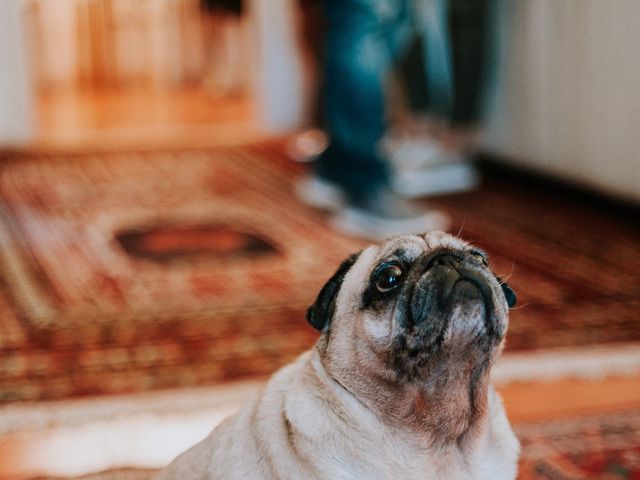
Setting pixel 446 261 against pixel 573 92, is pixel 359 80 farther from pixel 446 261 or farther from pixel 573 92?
pixel 446 261

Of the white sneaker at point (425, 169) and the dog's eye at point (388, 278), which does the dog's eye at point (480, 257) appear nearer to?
the dog's eye at point (388, 278)

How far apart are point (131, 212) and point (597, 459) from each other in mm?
1824

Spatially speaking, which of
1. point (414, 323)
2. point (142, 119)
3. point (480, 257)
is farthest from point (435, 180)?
point (414, 323)

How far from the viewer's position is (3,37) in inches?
155

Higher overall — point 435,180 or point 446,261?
point 446,261

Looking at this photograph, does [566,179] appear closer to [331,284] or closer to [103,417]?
[103,417]

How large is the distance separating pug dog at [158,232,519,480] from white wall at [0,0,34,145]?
10.5 feet

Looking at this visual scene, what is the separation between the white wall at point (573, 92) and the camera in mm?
2742

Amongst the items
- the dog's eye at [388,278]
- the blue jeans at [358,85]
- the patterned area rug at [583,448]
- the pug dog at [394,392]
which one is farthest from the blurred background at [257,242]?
the dog's eye at [388,278]

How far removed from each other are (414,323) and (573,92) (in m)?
2.21

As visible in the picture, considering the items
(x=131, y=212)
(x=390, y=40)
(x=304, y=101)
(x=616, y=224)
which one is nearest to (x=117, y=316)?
(x=131, y=212)

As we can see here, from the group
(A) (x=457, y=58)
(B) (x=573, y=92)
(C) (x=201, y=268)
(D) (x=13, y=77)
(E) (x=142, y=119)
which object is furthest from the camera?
(E) (x=142, y=119)

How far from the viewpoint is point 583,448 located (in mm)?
1429

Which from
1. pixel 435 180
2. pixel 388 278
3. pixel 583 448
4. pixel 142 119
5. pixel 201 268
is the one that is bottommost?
pixel 142 119
